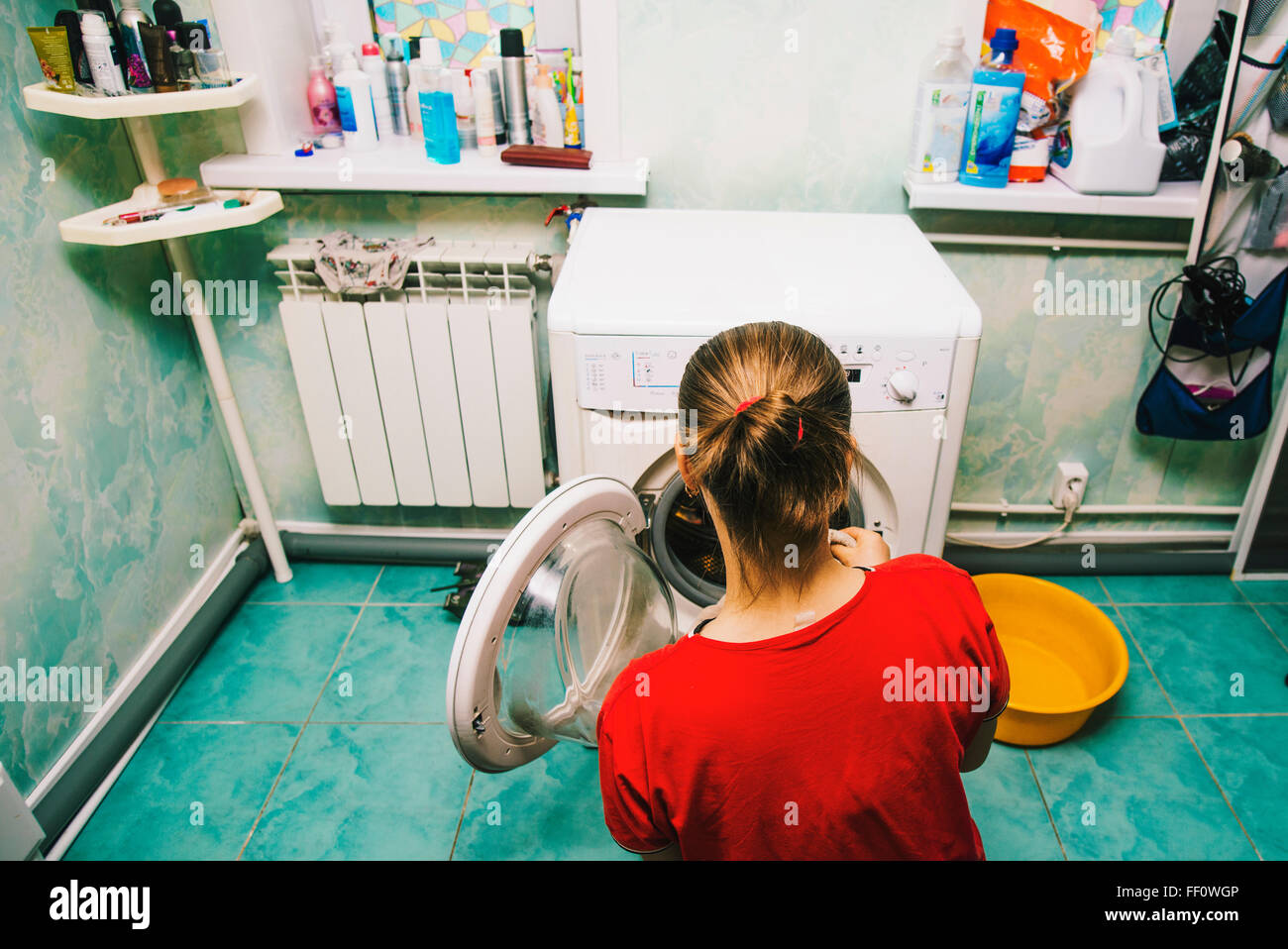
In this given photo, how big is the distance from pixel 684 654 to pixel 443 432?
122 cm

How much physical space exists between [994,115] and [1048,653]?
1112 millimetres

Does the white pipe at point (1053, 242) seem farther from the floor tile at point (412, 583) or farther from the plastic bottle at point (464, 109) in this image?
the floor tile at point (412, 583)

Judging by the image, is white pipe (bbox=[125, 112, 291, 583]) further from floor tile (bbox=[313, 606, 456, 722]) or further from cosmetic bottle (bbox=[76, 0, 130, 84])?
floor tile (bbox=[313, 606, 456, 722])

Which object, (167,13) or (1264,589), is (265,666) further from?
(1264,589)

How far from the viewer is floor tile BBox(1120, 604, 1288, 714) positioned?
5.72ft

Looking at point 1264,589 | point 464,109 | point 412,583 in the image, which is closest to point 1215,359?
point 1264,589

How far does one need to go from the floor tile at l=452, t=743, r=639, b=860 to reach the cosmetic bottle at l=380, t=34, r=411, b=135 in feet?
4.46

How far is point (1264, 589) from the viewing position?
2.02 m

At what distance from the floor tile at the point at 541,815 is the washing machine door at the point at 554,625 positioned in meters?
0.27

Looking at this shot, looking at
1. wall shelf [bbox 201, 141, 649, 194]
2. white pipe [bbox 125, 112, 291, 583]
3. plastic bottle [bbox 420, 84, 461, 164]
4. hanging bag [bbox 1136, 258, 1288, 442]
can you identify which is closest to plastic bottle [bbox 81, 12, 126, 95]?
white pipe [bbox 125, 112, 291, 583]

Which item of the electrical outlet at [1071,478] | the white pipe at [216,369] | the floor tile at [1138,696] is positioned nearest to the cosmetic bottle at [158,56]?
the white pipe at [216,369]

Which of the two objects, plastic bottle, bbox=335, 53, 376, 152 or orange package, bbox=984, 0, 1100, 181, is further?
plastic bottle, bbox=335, 53, 376, 152

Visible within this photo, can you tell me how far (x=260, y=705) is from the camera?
1.78 m

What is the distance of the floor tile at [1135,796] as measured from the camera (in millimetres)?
1482
